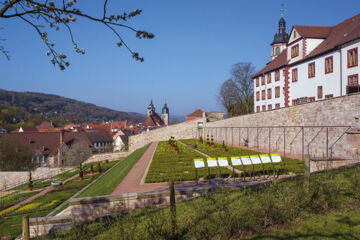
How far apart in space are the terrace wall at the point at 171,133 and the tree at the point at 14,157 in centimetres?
2175

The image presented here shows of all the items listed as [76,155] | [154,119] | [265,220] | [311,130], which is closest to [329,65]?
[311,130]

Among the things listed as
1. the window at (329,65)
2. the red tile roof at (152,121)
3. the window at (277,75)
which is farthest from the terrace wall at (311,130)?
the red tile roof at (152,121)

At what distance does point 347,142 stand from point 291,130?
19.4ft

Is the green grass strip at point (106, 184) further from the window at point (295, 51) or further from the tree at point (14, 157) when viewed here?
the tree at point (14, 157)

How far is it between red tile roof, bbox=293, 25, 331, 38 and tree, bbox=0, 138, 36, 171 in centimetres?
5065

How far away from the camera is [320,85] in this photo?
88.3 ft

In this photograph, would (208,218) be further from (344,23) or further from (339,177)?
(344,23)

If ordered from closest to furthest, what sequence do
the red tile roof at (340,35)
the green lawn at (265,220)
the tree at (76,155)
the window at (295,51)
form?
1. the green lawn at (265,220)
2. the red tile roof at (340,35)
3. the window at (295,51)
4. the tree at (76,155)

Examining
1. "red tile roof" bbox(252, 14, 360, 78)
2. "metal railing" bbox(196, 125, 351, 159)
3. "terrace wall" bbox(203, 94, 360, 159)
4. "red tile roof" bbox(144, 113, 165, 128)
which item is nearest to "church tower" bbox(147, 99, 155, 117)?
"red tile roof" bbox(144, 113, 165, 128)

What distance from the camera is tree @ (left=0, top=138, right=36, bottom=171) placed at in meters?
52.4

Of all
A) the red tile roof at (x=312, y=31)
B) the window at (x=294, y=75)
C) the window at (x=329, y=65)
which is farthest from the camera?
the window at (x=294, y=75)

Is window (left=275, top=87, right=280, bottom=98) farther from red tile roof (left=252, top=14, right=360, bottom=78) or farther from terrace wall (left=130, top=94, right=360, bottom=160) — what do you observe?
terrace wall (left=130, top=94, right=360, bottom=160)

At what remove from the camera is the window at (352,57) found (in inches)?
880

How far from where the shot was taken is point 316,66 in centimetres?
2756
